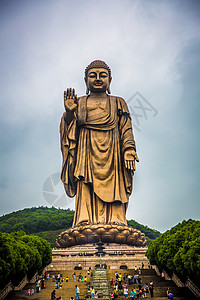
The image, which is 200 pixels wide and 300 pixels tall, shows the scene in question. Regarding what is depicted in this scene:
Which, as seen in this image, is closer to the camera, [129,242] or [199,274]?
[199,274]

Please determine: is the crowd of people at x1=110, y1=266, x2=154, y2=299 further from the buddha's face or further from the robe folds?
the buddha's face

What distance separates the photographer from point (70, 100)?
23.4m

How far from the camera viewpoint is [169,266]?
15.1m

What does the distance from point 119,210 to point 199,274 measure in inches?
447

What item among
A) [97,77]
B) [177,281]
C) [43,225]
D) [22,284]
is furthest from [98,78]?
[43,225]

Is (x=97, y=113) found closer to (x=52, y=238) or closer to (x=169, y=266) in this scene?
(x=169, y=266)

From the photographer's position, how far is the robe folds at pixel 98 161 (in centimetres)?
2358

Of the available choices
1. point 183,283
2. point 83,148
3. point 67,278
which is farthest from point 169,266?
point 83,148

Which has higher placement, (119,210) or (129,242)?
(119,210)

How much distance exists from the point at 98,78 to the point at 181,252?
47.1 feet

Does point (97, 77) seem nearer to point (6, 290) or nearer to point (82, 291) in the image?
point (82, 291)

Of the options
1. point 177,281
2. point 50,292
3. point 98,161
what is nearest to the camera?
point 50,292

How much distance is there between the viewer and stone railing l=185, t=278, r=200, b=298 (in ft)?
44.7

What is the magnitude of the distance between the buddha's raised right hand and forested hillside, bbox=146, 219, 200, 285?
9.47m
